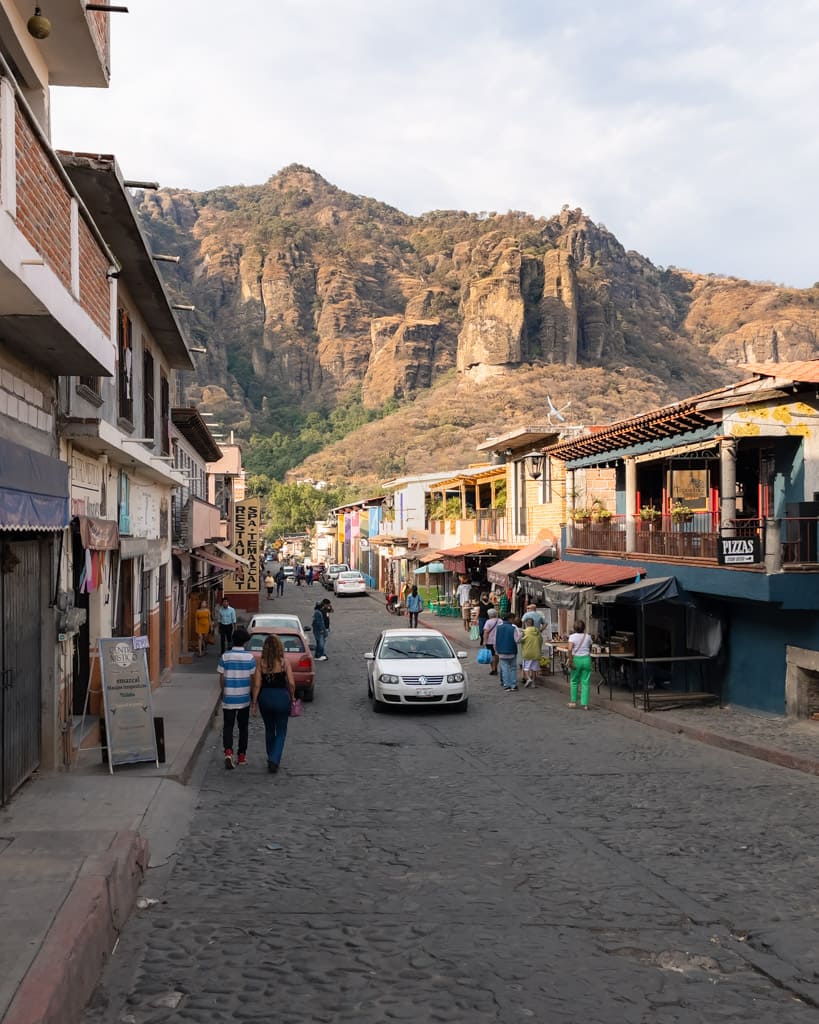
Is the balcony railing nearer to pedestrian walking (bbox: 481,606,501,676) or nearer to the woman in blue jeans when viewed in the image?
pedestrian walking (bbox: 481,606,501,676)

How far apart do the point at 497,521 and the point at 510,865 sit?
2889 cm

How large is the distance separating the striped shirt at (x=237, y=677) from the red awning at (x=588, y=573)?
914 cm

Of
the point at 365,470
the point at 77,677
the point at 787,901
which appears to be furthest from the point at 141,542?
the point at 365,470

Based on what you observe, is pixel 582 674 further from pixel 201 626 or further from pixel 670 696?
pixel 201 626

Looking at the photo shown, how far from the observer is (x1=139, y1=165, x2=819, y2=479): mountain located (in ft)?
422

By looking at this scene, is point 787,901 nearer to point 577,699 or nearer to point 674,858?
point 674,858

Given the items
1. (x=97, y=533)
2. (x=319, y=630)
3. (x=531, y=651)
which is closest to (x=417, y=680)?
(x=531, y=651)

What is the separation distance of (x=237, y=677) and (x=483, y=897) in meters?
5.12

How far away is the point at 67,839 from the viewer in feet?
23.0

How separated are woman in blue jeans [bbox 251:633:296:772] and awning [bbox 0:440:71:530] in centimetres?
261

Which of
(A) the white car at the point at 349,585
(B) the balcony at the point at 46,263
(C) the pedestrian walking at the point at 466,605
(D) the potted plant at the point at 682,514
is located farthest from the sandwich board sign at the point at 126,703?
(A) the white car at the point at 349,585

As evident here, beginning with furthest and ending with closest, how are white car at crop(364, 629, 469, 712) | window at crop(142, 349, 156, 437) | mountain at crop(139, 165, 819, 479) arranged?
mountain at crop(139, 165, 819, 479), window at crop(142, 349, 156, 437), white car at crop(364, 629, 469, 712)

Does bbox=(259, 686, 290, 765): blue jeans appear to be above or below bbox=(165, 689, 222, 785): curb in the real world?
above

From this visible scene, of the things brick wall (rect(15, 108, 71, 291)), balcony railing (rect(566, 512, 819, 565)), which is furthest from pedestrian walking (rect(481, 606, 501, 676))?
brick wall (rect(15, 108, 71, 291))
